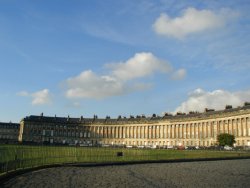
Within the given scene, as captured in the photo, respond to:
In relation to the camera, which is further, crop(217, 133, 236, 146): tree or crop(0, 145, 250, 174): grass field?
crop(217, 133, 236, 146): tree

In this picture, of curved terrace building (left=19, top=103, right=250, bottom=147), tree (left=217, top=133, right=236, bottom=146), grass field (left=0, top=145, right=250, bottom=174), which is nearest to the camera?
grass field (left=0, top=145, right=250, bottom=174)

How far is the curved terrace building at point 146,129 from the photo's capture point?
115125 millimetres

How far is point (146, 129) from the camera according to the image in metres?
159

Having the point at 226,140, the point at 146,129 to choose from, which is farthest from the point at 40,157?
the point at 146,129

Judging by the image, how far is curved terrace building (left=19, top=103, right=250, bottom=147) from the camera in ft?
378

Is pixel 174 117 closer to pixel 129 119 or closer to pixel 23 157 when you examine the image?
pixel 129 119

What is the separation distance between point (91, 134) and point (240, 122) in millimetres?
87526

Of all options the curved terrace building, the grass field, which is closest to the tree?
the curved terrace building

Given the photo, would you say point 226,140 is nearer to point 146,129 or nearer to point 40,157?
point 146,129

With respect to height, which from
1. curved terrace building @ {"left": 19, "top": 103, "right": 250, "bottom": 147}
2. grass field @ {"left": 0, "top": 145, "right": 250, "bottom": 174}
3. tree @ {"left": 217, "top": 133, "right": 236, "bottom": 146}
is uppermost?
curved terrace building @ {"left": 19, "top": 103, "right": 250, "bottom": 147}

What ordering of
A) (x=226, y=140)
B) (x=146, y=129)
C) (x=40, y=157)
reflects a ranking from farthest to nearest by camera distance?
(x=146, y=129) → (x=226, y=140) → (x=40, y=157)

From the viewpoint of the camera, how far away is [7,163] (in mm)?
23109

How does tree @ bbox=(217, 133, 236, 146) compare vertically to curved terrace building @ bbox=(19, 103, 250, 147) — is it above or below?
below

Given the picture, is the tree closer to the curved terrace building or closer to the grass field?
the curved terrace building
